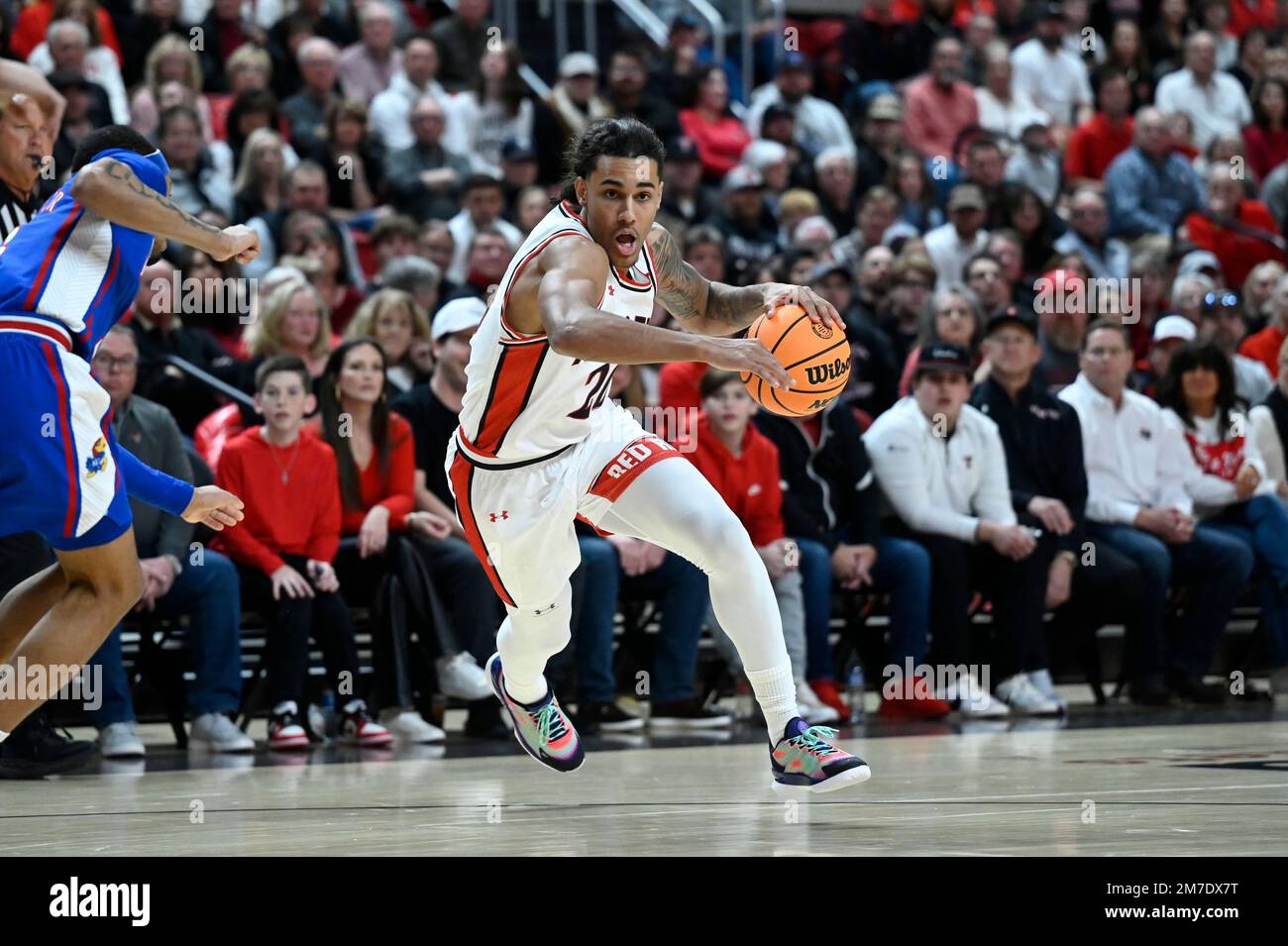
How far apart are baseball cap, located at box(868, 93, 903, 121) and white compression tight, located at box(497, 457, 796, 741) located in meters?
9.93

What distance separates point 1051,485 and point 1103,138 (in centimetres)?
629

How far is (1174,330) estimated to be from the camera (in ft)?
38.7

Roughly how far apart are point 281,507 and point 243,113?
4.47 m

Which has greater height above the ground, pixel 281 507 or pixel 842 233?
pixel 842 233

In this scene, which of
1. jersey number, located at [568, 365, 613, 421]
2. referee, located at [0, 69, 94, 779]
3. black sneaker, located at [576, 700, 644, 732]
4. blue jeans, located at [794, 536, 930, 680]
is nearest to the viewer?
jersey number, located at [568, 365, 613, 421]

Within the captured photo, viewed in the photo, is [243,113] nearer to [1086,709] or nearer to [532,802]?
[1086,709]

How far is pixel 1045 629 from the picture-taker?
10.7 meters

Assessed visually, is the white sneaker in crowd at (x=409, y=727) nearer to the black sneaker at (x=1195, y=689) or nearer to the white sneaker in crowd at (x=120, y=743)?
the white sneaker in crowd at (x=120, y=743)

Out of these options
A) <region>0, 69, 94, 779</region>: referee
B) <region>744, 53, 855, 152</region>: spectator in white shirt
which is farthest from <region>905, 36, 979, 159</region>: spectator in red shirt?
<region>0, 69, 94, 779</region>: referee

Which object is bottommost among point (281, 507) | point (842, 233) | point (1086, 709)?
point (1086, 709)

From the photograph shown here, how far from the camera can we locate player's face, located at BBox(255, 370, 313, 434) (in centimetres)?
882

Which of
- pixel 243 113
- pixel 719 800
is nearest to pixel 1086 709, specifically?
pixel 719 800

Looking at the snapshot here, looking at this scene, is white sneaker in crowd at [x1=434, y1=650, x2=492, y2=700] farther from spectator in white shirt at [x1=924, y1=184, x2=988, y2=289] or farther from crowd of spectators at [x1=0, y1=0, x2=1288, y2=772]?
spectator in white shirt at [x1=924, y1=184, x2=988, y2=289]
